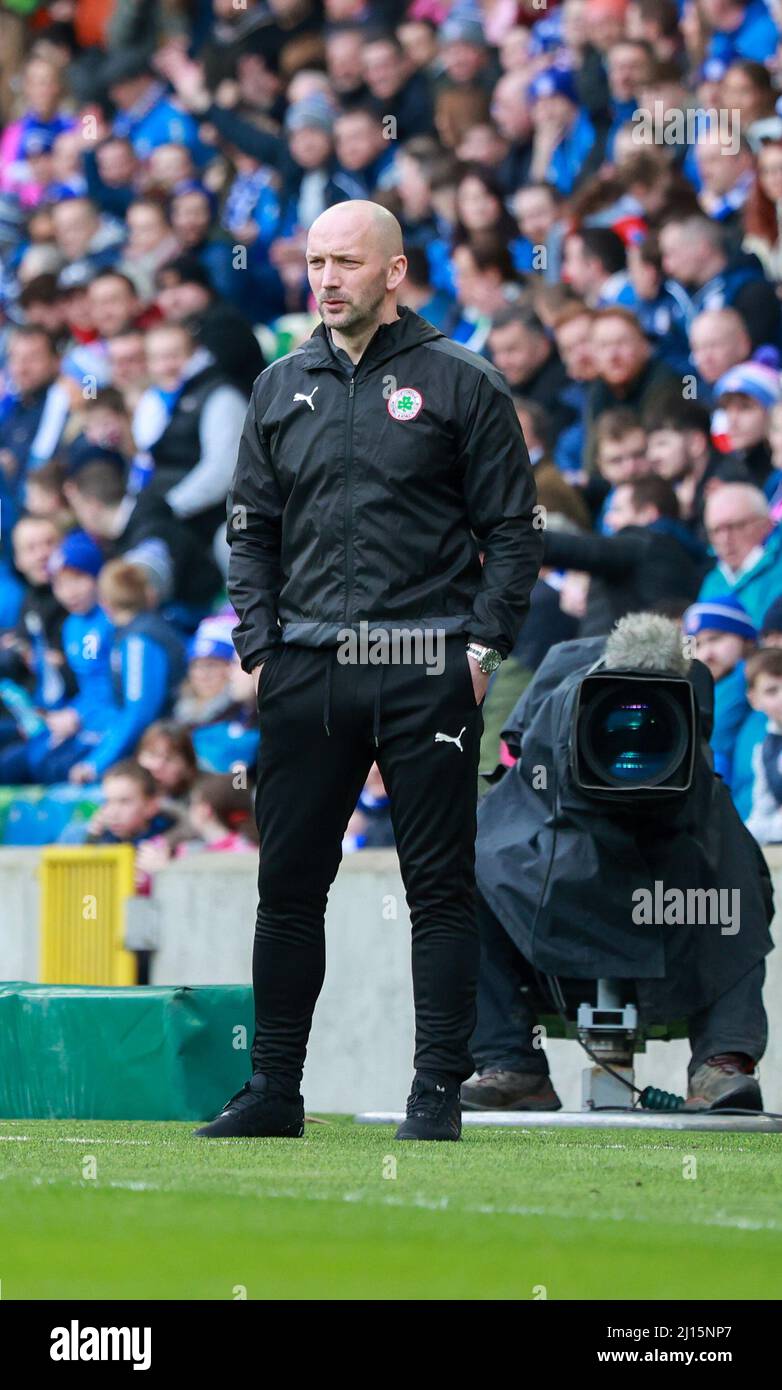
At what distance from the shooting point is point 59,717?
504 inches

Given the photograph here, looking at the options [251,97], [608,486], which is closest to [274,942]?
[608,486]

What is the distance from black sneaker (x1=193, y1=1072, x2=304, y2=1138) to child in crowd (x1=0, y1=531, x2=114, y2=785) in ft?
23.1

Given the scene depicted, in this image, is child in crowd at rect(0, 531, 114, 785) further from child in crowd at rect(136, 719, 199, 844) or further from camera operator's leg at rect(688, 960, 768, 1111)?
camera operator's leg at rect(688, 960, 768, 1111)

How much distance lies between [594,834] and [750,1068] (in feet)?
2.47

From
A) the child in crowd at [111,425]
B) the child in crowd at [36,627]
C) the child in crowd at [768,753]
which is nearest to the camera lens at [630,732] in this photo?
the child in crowd at [768,753]

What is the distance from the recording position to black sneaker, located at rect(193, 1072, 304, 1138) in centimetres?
545

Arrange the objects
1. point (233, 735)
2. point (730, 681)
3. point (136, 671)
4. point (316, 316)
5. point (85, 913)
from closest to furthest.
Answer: point (730, 681), point (85, 913), point (233, 735), point (136, 671), point (316, 316)

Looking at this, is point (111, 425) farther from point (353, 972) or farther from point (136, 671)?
point (353, 972)

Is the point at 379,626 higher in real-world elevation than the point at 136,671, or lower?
lower

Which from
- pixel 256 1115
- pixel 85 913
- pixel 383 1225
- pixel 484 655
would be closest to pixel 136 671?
pixel 85 913

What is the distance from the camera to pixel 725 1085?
6715 mm

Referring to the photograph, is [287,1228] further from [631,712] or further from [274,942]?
[631,712]

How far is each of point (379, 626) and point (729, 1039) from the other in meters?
1.98

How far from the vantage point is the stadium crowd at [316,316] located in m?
9.74
